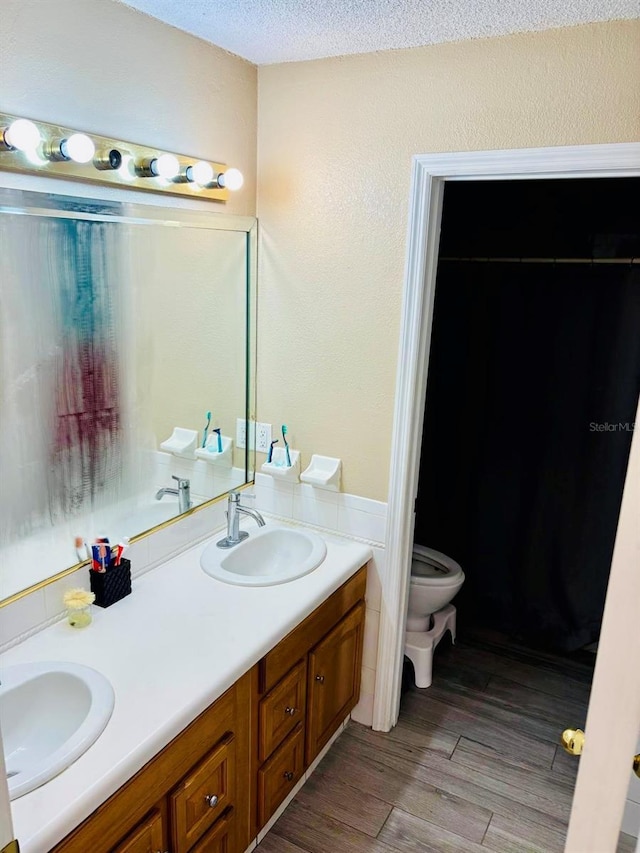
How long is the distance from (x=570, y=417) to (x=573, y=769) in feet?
4.66

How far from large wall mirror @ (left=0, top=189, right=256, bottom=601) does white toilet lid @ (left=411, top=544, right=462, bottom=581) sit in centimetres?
101

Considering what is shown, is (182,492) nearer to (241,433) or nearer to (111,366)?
(241,433)

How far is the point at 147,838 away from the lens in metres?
1.41

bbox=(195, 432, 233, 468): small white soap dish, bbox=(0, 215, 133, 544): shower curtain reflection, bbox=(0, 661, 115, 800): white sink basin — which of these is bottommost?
bbox=(0, 661, 115, 800): white sink basin

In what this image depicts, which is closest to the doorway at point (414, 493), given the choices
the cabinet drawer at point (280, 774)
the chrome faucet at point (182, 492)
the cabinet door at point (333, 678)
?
the cabinet door at point (333, 678)

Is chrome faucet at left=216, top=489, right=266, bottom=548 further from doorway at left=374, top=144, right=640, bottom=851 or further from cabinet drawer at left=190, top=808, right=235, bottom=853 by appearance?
cabinet drawer at left=190, top=808, right=235, bottom=853

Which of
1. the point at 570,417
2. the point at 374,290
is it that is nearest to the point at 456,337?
the point at 570,417

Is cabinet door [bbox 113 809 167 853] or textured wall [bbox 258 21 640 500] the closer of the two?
cabinet door [bbox 113 809 167 853]

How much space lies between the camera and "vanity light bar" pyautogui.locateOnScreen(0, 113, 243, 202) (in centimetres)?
148

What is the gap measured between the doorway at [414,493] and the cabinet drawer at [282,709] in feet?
1.62

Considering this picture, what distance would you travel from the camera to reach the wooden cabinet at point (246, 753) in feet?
4.51

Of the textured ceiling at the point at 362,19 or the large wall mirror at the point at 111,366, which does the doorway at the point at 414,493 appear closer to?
the textured ceiling at the point at 362,19

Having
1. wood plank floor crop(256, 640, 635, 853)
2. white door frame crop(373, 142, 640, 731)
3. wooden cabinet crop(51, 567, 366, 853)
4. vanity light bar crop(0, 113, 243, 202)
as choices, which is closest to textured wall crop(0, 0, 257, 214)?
vanity light bar crop(0, 113, 243, 202)

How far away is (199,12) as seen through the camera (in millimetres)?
1737
